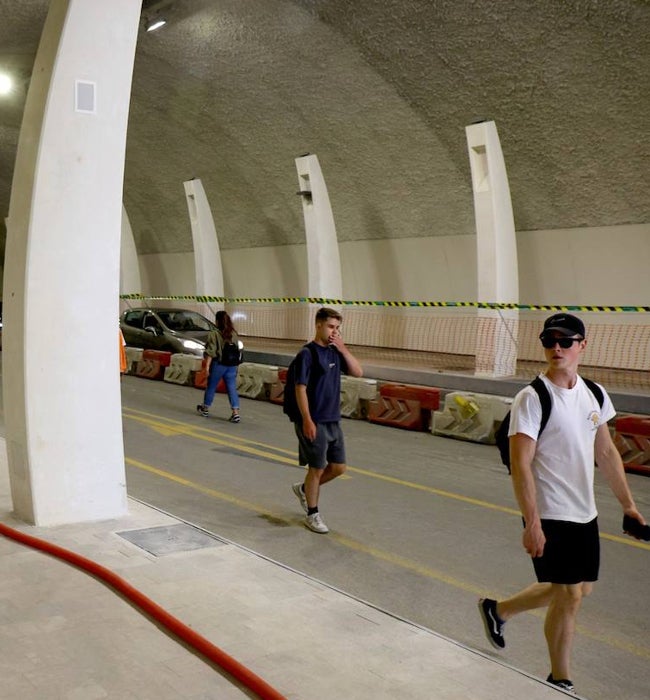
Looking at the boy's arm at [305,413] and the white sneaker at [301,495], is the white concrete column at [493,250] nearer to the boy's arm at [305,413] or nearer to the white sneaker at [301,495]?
the white sneaker at [301,495]

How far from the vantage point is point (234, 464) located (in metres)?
10.6

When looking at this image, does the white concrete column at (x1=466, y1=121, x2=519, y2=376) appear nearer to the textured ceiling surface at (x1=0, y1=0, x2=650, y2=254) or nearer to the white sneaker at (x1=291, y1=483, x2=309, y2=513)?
the textured ceiling surface at (x1=0, y1=0, x2=650, y2=254)

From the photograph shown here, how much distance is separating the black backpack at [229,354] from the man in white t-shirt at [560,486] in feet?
33.1

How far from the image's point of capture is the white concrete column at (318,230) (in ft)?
66.6

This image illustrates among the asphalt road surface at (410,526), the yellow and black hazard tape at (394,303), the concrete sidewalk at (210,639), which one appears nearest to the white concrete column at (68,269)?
the concrete sidewalk at (210,639)

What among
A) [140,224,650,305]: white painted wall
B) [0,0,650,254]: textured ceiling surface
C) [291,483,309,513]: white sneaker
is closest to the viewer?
[291,483,309,513]: white sneaker

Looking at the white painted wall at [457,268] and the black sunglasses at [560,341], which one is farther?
the white painted wall at [457,268]

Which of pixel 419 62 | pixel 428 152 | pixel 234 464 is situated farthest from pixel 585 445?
pixel 428 152

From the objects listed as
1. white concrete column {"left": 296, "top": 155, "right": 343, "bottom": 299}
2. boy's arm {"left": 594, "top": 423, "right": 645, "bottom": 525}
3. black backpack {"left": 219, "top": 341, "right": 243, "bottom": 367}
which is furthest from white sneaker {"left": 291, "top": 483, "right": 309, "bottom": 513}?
white concrete column {"left": 296, "top": 155, "right": 343, "bottom": 299}

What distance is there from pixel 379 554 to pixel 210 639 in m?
2.64

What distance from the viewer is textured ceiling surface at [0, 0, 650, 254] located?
45.8ft

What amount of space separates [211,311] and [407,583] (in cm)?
1996

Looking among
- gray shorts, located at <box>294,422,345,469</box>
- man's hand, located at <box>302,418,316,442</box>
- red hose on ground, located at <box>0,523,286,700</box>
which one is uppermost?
man's hand, located at <box>302,418,316,442</box>

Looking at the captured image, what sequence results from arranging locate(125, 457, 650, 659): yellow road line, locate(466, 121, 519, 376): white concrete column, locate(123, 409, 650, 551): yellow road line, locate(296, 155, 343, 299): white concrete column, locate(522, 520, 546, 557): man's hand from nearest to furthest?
1. locate(522, 520, 546, 557): man's hand
2. locate(125, 457, 650, 659): yellow road line
3. locate(123, 409, 650, 551): yellow road line
4. locate(466, 121, 519, 376): white concrete column
5. locate(296, 155, 343, 299): white concrete column
